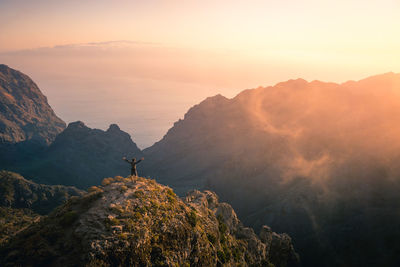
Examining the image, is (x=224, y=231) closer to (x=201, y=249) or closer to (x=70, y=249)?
(x=201, y=249)

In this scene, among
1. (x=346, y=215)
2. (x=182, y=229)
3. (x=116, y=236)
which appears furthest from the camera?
(x=346, y=215)

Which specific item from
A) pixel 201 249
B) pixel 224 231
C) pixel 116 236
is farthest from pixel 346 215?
pixel 116 236

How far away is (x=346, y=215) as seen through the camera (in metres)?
176

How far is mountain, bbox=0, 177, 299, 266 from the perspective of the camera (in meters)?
26.5

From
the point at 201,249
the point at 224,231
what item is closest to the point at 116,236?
the point at 201,249

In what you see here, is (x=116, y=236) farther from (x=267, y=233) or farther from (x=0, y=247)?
(x=267, y=233)

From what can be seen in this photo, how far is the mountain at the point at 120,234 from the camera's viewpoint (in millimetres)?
26547

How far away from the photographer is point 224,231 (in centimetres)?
6544

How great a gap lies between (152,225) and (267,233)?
293 ft

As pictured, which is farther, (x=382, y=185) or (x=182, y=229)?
(x=382, y=185)

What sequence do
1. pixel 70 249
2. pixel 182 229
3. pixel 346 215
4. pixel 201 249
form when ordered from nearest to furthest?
pixel 70 249
pixel 182 229
pixel 201 249
pixel 346 215

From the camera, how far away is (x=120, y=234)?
96.0 ft

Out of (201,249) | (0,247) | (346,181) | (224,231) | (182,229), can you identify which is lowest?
(346,181)

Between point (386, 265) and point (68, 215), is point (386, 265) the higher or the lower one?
the lower one
